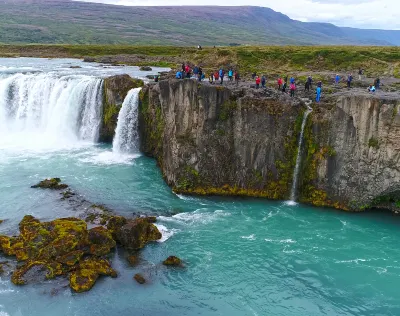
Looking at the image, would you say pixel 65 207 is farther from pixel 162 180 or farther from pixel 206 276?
pixel 206 276

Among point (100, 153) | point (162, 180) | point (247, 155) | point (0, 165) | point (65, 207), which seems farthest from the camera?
point (100, 153)

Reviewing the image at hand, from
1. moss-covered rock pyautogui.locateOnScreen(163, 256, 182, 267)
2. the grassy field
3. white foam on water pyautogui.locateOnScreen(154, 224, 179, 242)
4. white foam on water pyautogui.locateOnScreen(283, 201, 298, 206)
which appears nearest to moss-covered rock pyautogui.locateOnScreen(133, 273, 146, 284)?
moss-covered rock pyautogui.locateOnScreen(163, 256, 182, 267)

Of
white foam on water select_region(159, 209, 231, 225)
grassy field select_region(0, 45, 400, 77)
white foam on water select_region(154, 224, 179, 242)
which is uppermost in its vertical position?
grassy field select_region(0, 45, 400, 77)

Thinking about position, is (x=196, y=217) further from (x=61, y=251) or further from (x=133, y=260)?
(x=61, y=251)

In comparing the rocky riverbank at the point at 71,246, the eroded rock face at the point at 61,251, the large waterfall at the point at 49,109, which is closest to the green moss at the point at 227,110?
the rocky riverbank at the point at 71,246

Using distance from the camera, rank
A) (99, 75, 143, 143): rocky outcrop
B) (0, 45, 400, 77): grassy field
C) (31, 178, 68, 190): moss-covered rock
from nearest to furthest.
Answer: (31, 178, 68, 190): moss-covered rock, (99, 75, 143, 143): rocky outcrop, (0, 45, 400, 77): grassy field

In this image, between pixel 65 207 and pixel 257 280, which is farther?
pixel 65 207

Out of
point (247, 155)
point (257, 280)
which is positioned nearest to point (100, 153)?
point (247, 155)

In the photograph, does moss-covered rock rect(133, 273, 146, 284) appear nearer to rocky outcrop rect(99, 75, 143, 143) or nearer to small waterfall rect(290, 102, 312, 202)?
small waterfall rect(290, 102, 312, 202)
